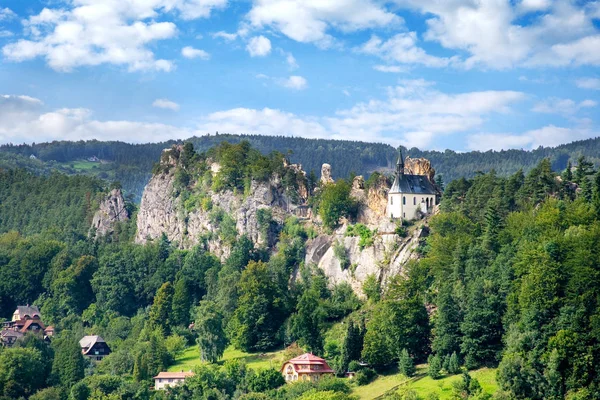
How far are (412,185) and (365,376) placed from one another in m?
23.6

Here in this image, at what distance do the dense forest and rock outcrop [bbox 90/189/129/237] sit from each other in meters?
4.11

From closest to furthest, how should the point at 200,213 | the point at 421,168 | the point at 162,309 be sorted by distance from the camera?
the point at 421,168 → the point at 162,309 → the point at 200,213

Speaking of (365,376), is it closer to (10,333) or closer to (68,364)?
(68,364)

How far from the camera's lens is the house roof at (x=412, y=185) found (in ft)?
338

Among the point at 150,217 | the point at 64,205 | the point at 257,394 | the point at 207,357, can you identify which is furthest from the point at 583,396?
the point at 64,205

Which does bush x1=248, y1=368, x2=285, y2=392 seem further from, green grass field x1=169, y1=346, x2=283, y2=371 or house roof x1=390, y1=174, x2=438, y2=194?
house roof x1=390, y1=174, x2=438, y2=194

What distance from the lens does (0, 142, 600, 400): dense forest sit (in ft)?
264

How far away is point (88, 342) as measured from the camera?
111312mm

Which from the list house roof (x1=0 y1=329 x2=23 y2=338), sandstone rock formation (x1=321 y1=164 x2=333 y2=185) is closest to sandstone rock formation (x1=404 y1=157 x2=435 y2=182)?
sandstone rock formation (x1=321 y1=164 x2=333 y2=185)

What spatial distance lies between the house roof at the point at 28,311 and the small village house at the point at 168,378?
3147 cm

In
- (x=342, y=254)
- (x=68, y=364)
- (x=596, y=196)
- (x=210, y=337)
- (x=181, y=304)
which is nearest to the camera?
(x=596, y=196)

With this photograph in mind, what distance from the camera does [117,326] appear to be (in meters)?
115

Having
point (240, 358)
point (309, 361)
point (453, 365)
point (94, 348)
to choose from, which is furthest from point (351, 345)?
point (94, 348)

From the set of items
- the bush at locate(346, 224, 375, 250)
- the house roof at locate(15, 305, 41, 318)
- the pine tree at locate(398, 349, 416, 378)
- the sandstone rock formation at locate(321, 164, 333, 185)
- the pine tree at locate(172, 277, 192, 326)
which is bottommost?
the pine tree at locate(398, 349, 416, 378)
